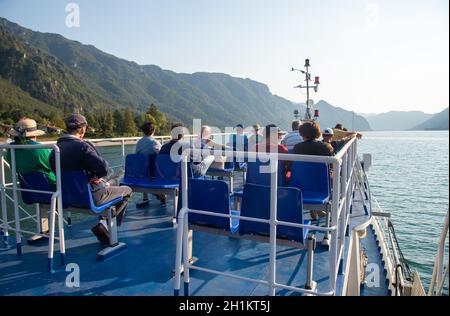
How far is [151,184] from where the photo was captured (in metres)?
5.16

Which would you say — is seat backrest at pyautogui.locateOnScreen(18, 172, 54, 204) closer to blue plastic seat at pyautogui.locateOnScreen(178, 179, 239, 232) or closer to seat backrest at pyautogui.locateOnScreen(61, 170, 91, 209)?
seat backrest at pyautogui.locateOnScreen(61, 170, 91, 209)

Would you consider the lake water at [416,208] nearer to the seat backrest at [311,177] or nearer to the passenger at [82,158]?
the seat backrest at [311,177]

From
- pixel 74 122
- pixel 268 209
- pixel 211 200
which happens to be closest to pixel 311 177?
pixel 268 209

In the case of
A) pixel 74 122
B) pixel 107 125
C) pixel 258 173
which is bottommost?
pixel 258 173

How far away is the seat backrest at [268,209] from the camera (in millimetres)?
2822

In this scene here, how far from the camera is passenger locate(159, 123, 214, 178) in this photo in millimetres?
5219

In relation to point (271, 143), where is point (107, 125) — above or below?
above

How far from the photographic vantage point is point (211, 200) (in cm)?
312

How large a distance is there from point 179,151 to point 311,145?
86.7 inches

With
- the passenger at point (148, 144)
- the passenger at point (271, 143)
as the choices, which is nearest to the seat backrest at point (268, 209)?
the passenger at point (271, 143)

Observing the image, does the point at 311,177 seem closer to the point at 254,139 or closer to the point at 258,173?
the point at 258,173
